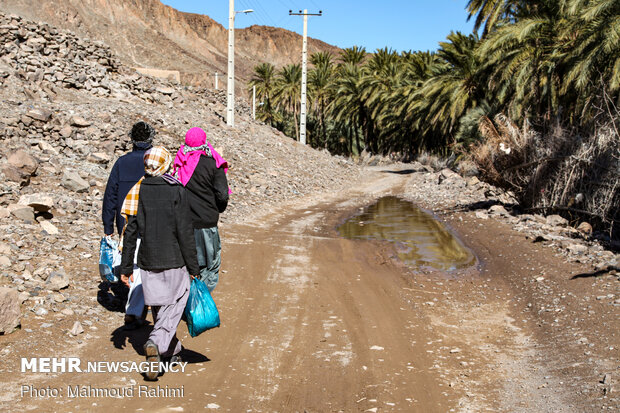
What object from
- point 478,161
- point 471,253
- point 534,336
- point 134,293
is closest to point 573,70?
point 478,161

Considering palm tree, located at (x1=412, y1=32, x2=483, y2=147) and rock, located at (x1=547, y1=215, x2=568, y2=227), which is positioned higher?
palm tree, located at (x1=412, y1=32, x2=483, y2=147)

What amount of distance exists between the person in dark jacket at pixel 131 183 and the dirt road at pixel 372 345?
0.23m

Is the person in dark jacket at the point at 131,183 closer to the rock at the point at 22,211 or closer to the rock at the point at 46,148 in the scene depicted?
the rock at the point at 22,211

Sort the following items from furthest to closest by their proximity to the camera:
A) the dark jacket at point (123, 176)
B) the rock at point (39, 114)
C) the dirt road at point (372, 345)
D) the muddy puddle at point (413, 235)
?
1. the rock at point (39, 114)
2. the muddy puddle at point (413, 235)
3. the dark jacket at point (123, 176)
4. the dirt road at point (372, 345)

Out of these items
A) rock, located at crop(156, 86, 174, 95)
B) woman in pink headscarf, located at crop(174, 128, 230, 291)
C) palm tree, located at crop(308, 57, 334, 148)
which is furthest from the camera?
palm tree, located at crop(308, 57, 334, 148)

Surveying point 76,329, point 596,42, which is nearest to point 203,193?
point 76,329

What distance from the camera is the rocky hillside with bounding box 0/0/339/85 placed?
8262 cm

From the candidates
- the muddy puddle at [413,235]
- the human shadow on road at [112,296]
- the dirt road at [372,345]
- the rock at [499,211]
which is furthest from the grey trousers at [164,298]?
the rock at [499,211]

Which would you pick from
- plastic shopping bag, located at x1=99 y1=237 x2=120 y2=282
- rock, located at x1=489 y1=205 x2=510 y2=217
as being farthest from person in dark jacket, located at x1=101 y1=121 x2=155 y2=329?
rock, located at x1=489 y1=205 x2=510 y2=217

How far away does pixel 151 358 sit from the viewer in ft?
13.9

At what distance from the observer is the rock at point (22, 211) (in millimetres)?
7598

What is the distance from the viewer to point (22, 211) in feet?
25.0

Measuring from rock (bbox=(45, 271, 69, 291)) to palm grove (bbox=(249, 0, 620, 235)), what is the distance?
8474mm

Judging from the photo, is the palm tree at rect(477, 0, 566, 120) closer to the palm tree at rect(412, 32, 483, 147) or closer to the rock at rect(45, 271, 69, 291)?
the palm tree at rect(412, 32, 483, 147)
